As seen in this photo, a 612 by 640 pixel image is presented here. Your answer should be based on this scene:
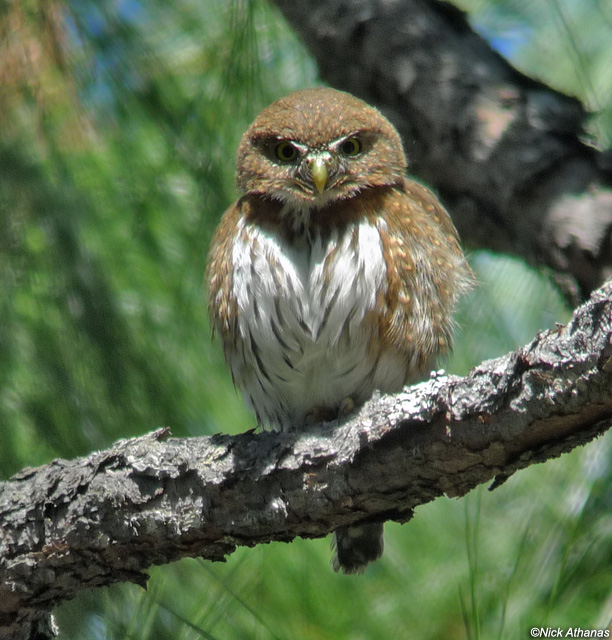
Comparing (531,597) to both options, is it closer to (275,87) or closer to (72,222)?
(72,222)

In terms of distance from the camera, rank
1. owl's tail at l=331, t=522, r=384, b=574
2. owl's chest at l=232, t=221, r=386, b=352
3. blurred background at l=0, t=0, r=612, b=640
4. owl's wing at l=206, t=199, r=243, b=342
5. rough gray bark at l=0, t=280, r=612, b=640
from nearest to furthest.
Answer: rough gray bark at l=0, t=280, r=612, b=640, blurred background at l=0, t=0, r=612, b=640, owl's tail at l=331, t=522, r=384, b=574, owl's chest at l=232, t=221, r=386, b=352, owl's wing at l=206, t=199, r=243, b=342

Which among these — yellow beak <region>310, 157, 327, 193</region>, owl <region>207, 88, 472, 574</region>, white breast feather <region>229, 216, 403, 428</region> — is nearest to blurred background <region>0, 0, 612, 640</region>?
owl <region>207, 88, 472, 574</region>

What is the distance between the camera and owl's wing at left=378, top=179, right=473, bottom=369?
111 inches

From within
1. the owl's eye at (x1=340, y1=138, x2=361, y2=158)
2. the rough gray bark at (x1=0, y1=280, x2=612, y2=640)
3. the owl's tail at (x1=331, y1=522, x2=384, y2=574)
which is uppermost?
the owl's eye at (x1=340, y1=138, x2=361, y2=158)

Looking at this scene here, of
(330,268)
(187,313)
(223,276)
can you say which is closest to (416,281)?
(330,268)

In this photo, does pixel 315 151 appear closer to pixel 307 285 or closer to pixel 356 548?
pixel 307 285

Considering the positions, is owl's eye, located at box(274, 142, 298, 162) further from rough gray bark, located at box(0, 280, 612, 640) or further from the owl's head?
rough gray bark, located at box(0, 280, 612, 640)

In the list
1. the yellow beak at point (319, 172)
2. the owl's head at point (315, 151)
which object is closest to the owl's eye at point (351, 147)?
the owl's head at point (315, 151)

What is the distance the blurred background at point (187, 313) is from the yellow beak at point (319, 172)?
1.79 feet

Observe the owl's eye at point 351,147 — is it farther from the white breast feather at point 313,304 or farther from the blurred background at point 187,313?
the blurred background at point 187,313

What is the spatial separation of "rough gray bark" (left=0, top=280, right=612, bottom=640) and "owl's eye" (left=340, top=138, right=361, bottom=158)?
3.44ft

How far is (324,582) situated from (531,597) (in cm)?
77

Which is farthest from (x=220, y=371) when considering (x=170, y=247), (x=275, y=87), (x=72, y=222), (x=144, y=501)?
(x=275, y=87)

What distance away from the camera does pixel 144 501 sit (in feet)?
7.49
